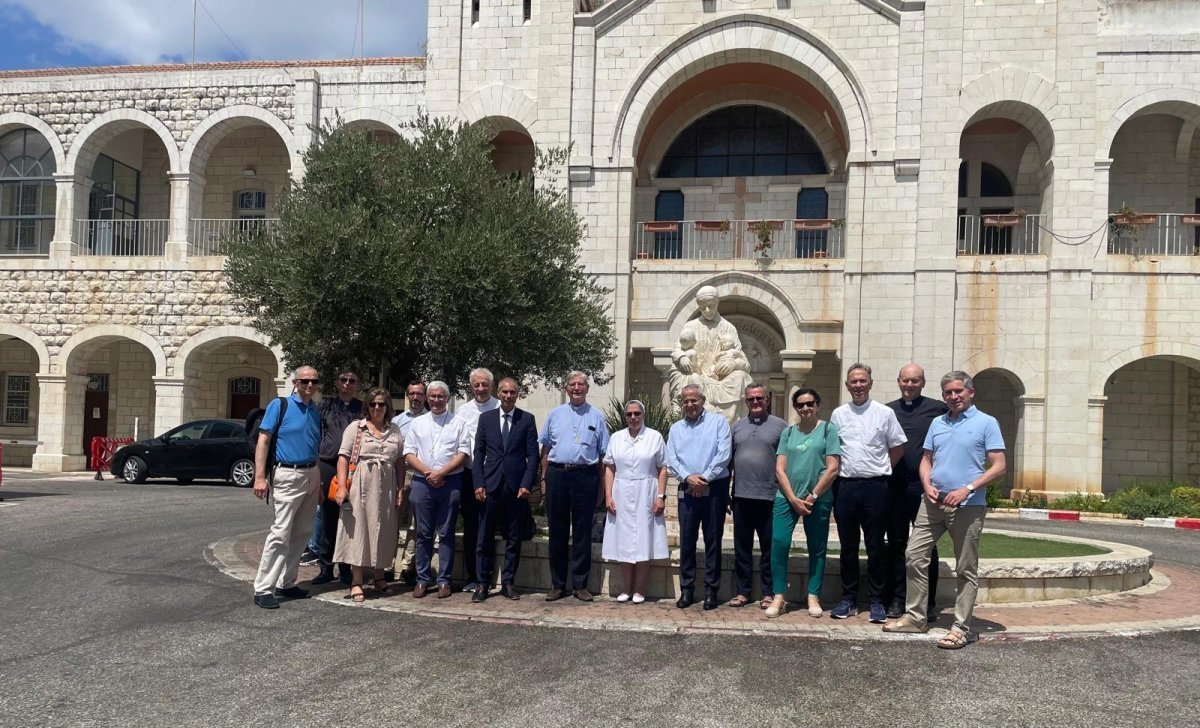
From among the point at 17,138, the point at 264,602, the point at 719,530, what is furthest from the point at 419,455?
the point at 17,138

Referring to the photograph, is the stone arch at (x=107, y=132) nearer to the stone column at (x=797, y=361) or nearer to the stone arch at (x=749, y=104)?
the stone arch at (x=749, y=104)

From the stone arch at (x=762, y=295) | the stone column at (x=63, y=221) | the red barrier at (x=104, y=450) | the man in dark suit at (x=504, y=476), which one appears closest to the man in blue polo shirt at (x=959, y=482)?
the man in dark suit at (x=504, y=476)

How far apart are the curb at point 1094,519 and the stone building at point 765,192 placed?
1.46 meters

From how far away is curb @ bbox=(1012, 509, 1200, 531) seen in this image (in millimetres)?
16594

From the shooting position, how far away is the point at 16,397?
2562 centimetres

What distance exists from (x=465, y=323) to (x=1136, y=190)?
18.8m

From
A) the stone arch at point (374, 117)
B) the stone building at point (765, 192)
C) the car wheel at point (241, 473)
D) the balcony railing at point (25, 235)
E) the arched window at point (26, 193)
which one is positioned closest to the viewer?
the car wheel at point (241, 473)

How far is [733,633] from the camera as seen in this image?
6188mm

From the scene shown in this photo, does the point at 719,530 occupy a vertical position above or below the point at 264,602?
above

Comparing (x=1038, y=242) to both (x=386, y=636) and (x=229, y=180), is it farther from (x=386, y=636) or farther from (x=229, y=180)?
(x=229, y=180)

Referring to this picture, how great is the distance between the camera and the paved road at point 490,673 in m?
4.57

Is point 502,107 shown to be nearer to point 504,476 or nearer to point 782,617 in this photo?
point 504,476

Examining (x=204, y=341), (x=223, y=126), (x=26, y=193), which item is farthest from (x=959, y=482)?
(x=26, y=193)

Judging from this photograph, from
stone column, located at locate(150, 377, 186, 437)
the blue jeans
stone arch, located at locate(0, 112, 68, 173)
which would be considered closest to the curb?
the blue jeans
